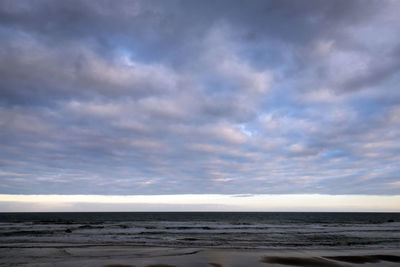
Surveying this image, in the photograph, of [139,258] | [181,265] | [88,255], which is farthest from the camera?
[88,255]

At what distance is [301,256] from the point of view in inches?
713

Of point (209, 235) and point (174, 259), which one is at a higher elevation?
point (174, 259)

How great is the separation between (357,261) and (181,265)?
10.8 m

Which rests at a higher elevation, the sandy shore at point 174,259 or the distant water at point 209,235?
the sandy shore at point 174,259

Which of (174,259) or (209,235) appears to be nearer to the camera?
(174,259)

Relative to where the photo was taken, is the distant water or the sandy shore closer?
the sandy shore

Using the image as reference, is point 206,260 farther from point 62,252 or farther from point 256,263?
point 62,252

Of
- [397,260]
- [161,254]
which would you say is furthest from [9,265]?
[397,260]

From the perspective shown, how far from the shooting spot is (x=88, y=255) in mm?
17984

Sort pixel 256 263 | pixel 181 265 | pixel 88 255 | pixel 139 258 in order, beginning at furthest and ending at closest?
pixel 88 255, pixel 139 258, pixel 256 263, pixel 181 265

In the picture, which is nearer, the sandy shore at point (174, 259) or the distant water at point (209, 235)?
the sandy shore at point (174, 259)

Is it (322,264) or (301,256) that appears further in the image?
(301,256)

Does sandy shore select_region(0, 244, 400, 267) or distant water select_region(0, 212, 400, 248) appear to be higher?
sandy shore select_region(0, 244, 400, 267)

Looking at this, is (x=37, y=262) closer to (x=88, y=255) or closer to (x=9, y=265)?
(x=9, y=265)
